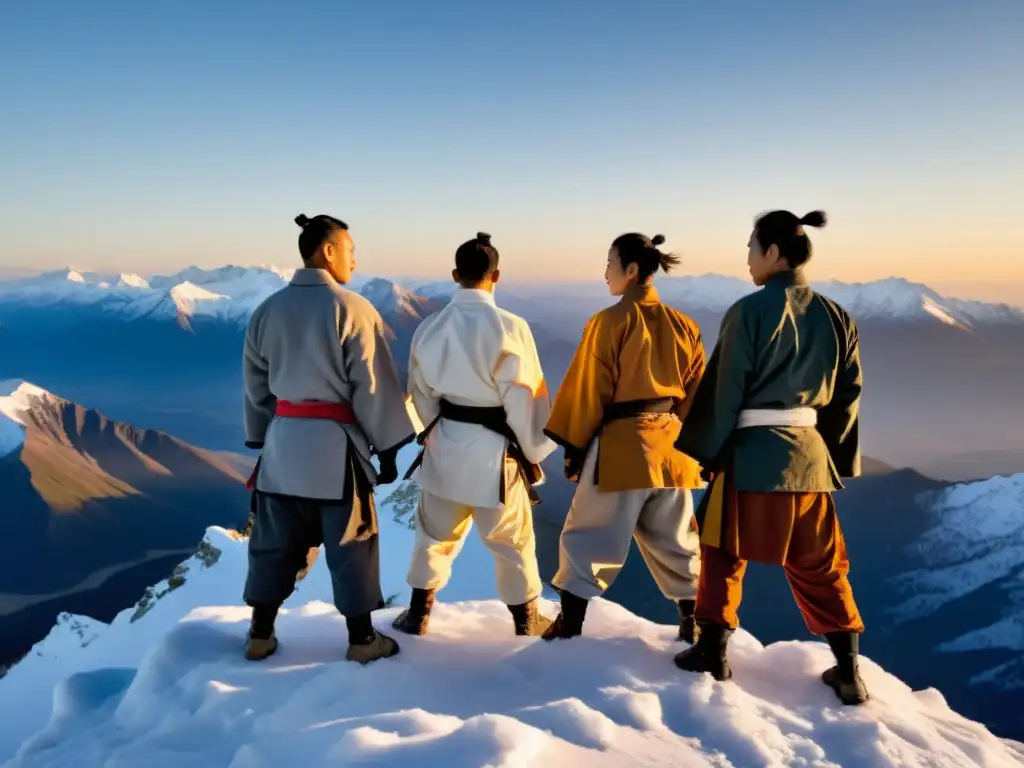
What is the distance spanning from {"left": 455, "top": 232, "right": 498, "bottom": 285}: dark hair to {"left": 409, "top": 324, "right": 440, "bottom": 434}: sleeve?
0.48m

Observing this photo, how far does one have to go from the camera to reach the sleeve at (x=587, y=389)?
11.2 ft

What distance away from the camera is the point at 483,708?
2.94m

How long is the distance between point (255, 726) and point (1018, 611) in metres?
71.0

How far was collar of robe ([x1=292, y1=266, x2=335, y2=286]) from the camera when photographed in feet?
10.7

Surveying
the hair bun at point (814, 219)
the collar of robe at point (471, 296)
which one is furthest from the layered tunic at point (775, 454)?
the collar of robe at point (471, 296)

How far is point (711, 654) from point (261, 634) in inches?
95.2

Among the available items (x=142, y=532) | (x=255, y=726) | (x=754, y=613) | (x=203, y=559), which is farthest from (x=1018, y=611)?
(x=142, y=532)

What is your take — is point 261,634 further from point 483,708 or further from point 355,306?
point 355,306

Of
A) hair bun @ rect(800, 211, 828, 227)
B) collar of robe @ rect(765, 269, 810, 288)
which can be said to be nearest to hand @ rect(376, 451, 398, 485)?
collar of robe @ rect(765, 269, 810, 288)

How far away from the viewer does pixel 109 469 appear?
115m

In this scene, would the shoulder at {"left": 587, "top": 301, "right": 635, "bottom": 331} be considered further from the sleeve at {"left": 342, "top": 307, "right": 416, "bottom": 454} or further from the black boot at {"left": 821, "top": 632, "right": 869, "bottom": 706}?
the black boot at {"left": 821, "top": 632, "right": 869, "bottom": 706}

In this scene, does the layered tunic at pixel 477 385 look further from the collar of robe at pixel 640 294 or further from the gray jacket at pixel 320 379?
the collar of robe at pixel 640 294

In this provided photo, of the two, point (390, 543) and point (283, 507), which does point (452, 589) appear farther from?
point (283, 507)

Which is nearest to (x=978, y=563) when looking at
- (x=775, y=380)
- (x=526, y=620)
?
(x=526, y=620)
